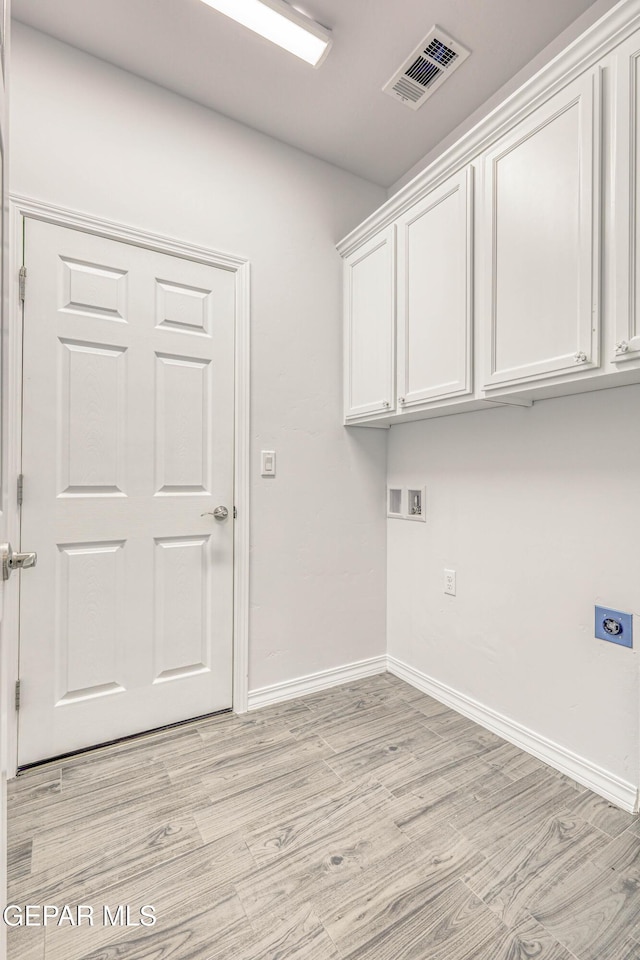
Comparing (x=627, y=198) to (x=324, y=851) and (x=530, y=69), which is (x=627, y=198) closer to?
(x=530, y=69)

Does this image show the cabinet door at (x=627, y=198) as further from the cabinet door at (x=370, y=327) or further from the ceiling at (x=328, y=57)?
the cabinet door at (x=370, y=327)

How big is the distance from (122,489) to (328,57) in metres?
1.91

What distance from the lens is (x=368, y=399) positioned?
2.28 meters

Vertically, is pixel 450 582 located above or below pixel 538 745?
above

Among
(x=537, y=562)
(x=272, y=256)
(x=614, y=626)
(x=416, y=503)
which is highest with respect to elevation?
(x=272, y=256)

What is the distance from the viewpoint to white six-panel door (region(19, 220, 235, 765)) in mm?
1722

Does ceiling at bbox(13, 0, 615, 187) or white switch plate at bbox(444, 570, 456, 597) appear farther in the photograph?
white switch plate at bbox(444, 570, 456, 597)

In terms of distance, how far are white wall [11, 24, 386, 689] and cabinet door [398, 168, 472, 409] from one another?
0.50 metres

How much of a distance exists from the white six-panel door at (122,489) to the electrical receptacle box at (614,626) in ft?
4.86

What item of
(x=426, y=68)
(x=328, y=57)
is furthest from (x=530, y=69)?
(x=328, y=57)

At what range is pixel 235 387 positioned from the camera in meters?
2.12

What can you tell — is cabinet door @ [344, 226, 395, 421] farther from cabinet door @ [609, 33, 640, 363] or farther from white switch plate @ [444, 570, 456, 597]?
cabinet door @ [609, 33, 640, 363]

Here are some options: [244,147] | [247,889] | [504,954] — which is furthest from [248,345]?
[504,954]

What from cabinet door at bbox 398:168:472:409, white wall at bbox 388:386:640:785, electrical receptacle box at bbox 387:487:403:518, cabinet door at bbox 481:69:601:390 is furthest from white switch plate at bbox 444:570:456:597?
cabinet door at bbox 481:69:601:390
